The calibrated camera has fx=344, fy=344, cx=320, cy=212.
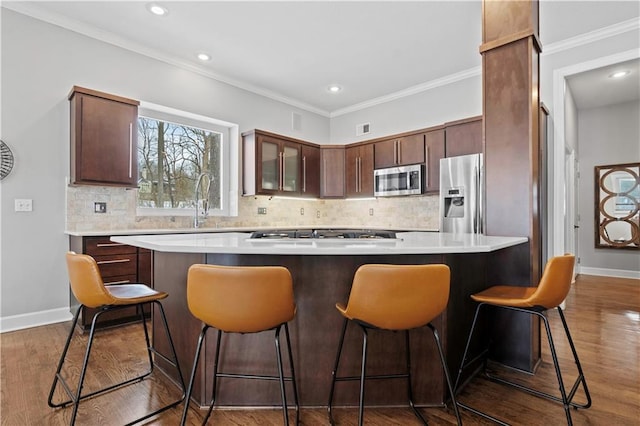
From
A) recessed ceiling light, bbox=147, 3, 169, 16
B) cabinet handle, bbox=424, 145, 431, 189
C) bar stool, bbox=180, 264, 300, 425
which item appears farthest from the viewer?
cabinet handle, bbox=424, 145, 431, 189

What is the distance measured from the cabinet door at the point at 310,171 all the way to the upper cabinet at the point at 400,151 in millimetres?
985

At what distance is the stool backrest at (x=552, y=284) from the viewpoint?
1.71 metres

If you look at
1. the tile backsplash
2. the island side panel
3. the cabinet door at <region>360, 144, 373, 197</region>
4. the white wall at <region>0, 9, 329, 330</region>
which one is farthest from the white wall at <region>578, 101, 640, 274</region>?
the white wall at <region>0, 9, 329, 330</region>

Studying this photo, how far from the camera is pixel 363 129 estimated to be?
585 centimetres

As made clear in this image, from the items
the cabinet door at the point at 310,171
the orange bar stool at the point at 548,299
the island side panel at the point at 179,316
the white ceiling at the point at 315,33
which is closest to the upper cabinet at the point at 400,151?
the white ceiling at the point at 315,33

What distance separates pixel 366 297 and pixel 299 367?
0.69 metres

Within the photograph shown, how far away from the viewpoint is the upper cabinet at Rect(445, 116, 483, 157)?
410 cm

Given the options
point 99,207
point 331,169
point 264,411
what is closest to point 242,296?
point 264,411

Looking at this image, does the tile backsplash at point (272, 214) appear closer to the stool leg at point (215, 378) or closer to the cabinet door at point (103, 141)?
the cabinet door at point (103, 141)

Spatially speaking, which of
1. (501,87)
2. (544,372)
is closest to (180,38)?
(501,87)

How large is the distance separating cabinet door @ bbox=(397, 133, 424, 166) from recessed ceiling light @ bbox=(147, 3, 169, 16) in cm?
326

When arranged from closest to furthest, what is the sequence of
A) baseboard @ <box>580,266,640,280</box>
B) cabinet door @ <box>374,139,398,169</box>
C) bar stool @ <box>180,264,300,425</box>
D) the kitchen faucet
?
bar stool @ <box>180,264,300,425</box>, the kitchen faucet, cabinet door @ <box>374,139,398,169</box>, baseboard @ <box>580,266,640,280</box>

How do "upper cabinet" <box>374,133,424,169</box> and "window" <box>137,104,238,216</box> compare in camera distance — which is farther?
"upper cabinet" <box>374,133,424,169</box>

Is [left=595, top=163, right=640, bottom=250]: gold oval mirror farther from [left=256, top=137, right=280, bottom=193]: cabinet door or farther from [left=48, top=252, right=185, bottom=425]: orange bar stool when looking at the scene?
[left=48, top=252, right=185, bottom=425]: orange bar stool
